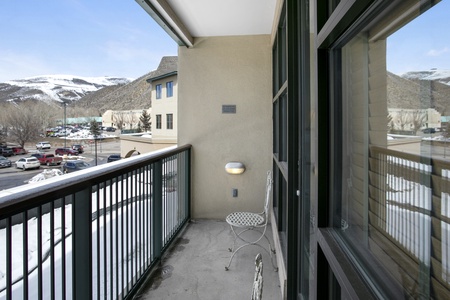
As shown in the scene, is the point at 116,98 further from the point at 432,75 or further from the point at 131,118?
the point at 432,75

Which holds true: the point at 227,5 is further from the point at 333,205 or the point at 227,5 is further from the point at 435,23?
the point at 435,23

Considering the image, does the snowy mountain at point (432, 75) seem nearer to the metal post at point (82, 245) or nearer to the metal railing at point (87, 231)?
the metal railing at point (87, 231)

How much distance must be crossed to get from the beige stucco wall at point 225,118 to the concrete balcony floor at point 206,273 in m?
0.79

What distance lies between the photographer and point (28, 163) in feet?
7.22

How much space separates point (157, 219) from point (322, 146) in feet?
6.90

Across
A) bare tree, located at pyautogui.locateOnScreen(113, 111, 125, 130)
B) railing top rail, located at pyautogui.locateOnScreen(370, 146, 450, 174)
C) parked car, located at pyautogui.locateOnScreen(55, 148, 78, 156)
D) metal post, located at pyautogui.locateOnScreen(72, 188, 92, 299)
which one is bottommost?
metal post, located at pyautogui.locateOnScreen(72, 188, 92, 299)

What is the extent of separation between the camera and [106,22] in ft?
20.5

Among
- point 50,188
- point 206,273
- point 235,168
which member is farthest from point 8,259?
point 235,168

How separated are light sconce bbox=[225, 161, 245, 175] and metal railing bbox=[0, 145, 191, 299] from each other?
3.53 feet

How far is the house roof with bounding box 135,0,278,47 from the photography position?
118 inches

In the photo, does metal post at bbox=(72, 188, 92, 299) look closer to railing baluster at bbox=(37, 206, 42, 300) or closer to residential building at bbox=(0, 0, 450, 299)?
residential building at bbox=(0, 0, 450, 299)

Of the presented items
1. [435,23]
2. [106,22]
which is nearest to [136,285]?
[435,23]

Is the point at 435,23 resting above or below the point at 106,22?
below

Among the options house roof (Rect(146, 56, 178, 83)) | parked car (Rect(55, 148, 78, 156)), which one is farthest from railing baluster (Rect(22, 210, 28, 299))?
house roof (Rect(146, 56, 178, 83))
